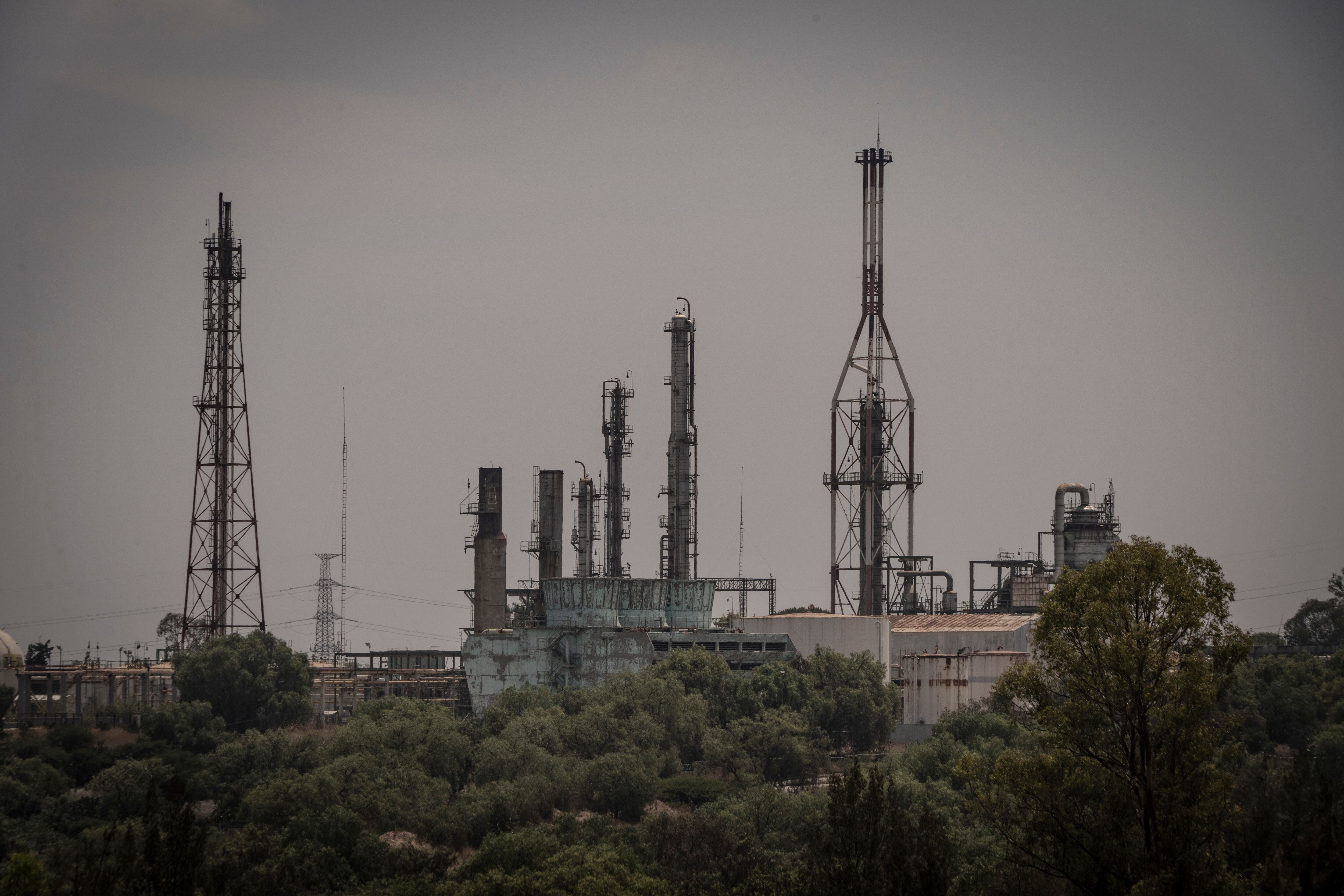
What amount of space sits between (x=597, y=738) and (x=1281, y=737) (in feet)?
102

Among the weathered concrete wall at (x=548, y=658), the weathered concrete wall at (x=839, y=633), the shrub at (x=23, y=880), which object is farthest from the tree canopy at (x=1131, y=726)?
the weathered concrete wall at (x=548, y=658)

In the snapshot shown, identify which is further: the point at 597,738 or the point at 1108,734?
the point at 597,738

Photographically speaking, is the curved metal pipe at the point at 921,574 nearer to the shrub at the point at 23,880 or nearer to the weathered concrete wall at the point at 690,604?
the weathered concrete wall at the point at 690,604

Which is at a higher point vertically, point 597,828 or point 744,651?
point 744,651

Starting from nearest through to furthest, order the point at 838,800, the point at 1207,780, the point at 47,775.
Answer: the point at 1207,780
the point at 838,800
the point at 47,775

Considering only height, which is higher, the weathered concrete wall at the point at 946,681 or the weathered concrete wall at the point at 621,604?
the weathered concrete wall at the point at 621,604

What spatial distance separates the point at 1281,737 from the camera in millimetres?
70938

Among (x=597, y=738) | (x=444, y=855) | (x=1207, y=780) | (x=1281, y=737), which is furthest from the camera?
(x=1281, y=737)

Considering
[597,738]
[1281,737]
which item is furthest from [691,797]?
[1281,737]

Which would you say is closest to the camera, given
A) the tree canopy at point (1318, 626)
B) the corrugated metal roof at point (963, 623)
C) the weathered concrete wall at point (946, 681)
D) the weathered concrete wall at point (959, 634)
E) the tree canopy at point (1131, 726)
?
the tree canopy at point (1131, 726)

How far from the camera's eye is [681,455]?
82.8 metres

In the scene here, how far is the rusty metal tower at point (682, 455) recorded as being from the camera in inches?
3238

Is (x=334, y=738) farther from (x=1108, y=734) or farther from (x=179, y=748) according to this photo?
(x=1108, y=734)

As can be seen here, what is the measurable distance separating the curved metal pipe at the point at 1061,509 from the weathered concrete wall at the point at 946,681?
11839mm
